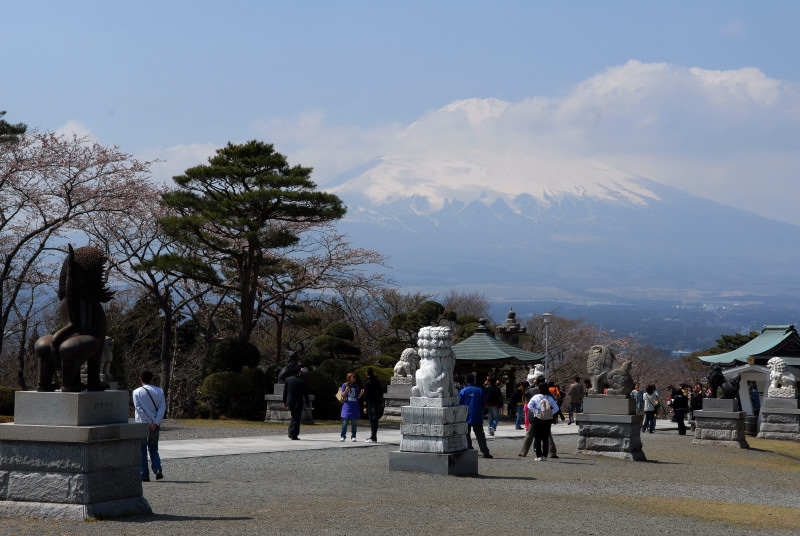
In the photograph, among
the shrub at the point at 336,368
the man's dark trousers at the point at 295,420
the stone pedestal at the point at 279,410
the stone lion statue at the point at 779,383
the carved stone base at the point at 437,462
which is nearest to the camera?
the carved stone base at the point at 437,462

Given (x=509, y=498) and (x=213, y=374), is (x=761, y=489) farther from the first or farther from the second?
(x=213, y=374)

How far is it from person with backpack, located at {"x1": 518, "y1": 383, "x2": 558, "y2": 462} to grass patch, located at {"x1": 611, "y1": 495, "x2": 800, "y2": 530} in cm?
394

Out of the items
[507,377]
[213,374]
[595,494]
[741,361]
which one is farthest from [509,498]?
[741,361]

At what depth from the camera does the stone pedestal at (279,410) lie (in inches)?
1051

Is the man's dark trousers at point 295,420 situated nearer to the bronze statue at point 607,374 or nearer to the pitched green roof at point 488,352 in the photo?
the bronze statue at point 607,374

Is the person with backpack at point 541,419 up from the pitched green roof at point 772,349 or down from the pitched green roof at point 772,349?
down

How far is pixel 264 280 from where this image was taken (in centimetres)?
3644

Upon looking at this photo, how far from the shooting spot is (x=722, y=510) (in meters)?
12.1

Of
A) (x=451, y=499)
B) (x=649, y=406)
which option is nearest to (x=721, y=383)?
(x=649, y=406)

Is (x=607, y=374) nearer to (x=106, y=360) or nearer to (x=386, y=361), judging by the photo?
(x=106, y=360)

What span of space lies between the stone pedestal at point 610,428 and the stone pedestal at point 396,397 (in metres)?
10.7

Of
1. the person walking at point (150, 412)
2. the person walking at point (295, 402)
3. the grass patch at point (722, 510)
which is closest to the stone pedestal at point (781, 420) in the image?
the person walking at point (295, 402)

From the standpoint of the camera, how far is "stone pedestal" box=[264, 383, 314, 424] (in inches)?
1051

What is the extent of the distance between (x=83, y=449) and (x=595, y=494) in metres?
7.25
